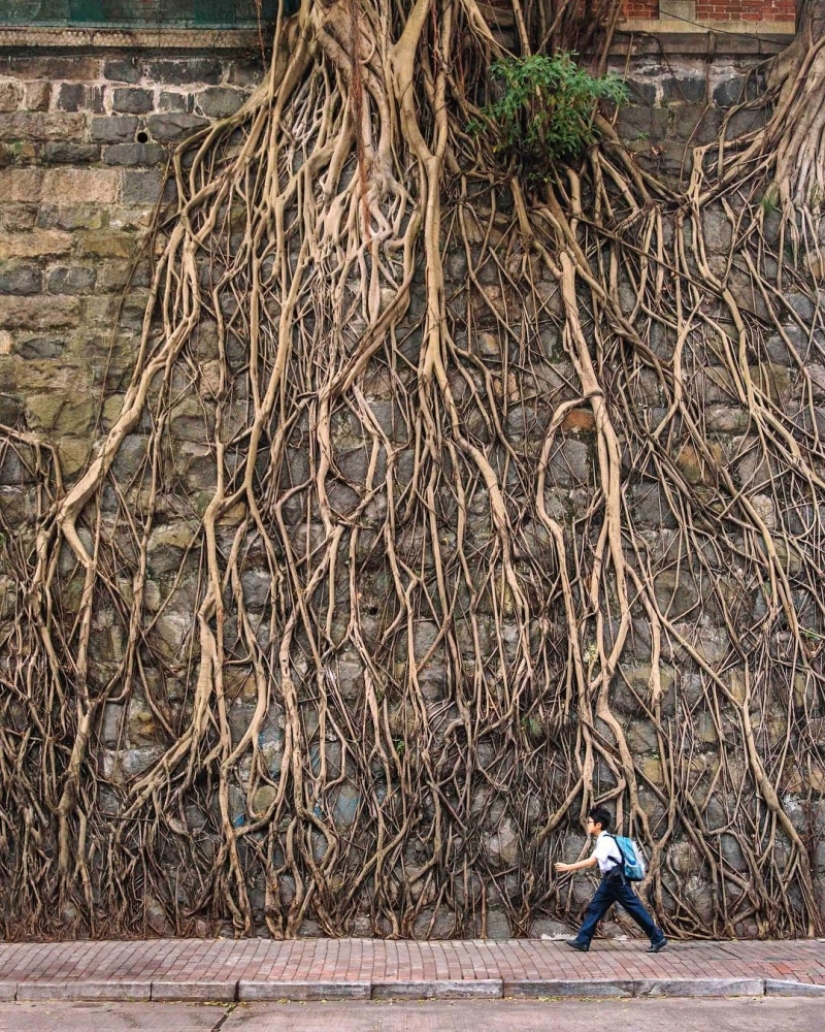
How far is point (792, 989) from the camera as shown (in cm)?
686

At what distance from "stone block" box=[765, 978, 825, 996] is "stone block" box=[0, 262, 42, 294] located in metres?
6.77

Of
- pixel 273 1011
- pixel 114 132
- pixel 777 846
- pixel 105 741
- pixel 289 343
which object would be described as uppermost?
pixel 114 132

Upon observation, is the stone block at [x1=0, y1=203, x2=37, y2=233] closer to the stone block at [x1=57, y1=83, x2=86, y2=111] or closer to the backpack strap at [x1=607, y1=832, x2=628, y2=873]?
the stone block at [x1=57, y1=83, x2=86, y2=111]

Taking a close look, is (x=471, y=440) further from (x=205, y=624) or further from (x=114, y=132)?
(x=114, y=132)

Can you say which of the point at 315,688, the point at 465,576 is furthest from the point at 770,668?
the point at 315,688

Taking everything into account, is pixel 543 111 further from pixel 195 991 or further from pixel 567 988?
pixel 195 991

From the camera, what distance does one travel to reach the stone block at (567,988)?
683 centimetres

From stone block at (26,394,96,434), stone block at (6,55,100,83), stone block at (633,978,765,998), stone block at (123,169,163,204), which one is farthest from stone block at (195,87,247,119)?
stone block at (633,978,765,998)

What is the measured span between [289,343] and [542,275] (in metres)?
1.94

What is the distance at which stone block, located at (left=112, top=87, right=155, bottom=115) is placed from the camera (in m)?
9.27

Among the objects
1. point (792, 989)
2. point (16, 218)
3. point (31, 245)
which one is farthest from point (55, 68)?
point (792, 989)

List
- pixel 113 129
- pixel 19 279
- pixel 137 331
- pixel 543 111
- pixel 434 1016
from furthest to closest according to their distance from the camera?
pixel 113 129
pixel 19 279
pixel 137 331
pixel 543 111
pixel 434 1016

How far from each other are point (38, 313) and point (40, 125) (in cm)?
148

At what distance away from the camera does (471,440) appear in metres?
8.62
